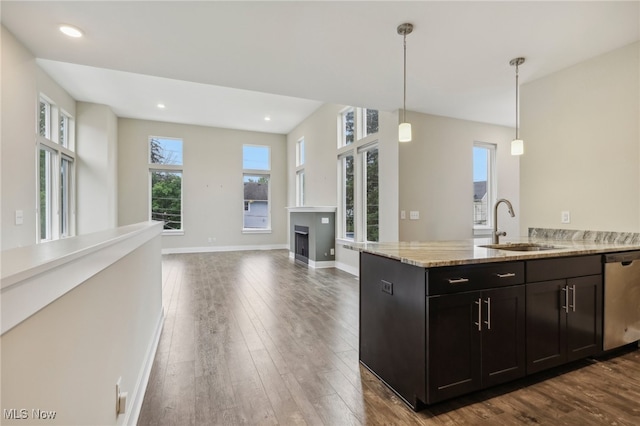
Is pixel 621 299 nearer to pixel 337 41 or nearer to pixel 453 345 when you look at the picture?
pixel 453 345

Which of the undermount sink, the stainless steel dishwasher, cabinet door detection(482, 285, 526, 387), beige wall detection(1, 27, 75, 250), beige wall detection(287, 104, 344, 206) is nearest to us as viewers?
cabinet door detection(482, 285, 526, 387)

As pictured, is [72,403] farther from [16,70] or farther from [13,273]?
[16,70]

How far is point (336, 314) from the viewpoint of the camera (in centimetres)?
352

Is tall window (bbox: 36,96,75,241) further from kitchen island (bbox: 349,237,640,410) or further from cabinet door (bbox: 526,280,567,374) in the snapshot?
cabinet door (bbox: 526,280,567,374)

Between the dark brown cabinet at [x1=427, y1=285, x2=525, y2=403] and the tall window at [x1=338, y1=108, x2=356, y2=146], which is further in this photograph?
the tall window at [x1=338, y1=108, x2=356, y2=146]

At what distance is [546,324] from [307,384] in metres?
1.73

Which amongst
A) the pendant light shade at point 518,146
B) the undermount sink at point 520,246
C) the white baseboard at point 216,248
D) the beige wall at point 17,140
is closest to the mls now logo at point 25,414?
the undermount sink at point 520,246

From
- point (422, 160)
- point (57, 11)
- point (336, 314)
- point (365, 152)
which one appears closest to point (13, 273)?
point (57, 11)

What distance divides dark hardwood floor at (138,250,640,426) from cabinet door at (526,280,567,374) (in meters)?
0.16

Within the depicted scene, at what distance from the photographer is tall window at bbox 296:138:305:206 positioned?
8664 mm

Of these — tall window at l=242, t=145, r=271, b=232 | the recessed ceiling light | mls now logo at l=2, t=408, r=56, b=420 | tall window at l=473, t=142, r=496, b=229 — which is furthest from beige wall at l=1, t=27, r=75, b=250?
tall window at l=473, t=142, r=496, b=229

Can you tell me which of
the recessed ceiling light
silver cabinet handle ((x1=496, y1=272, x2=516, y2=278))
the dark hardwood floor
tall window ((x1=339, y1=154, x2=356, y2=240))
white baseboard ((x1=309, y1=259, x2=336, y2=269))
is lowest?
the dark hardwood floor

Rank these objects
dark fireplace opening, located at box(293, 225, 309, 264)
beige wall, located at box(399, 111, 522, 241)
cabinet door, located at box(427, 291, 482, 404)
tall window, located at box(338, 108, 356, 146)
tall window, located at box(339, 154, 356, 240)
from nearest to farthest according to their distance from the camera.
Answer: cabinet door, located at box(427, 291, 482, 404), beige wall, located at box(399, 111, 522, 241), tall window, located at box(338, 108, 356, 146), tall window, located at box(339, 154, 356, 240), dark fireplace opening, located at box(293, 225, 309, 264)

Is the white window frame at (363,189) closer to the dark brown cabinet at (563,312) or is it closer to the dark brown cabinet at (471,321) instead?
the dark brown cabinet at (471,321)
